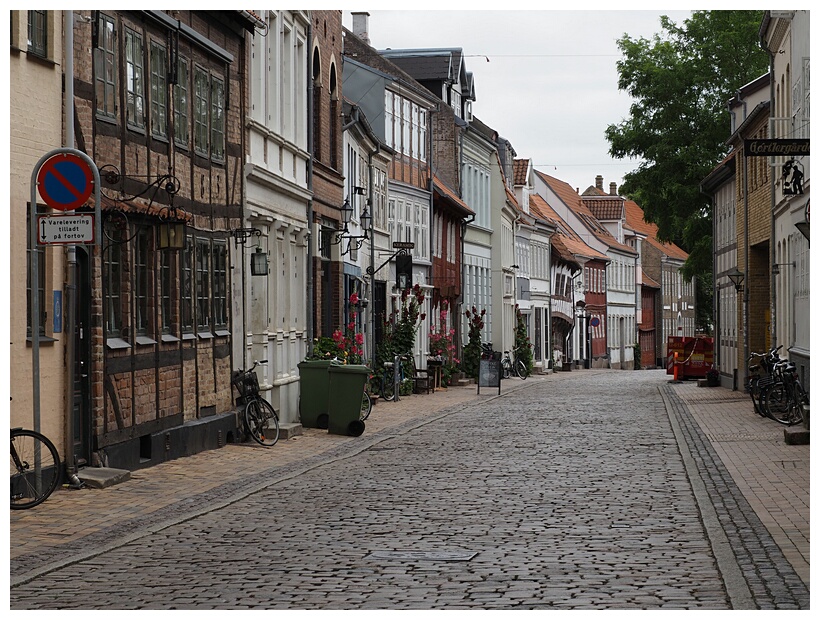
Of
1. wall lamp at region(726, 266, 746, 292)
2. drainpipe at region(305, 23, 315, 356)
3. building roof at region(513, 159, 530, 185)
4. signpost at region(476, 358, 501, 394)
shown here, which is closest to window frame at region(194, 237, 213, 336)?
drainpipe at region(305, 23, 315, 356)

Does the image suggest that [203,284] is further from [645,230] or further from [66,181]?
[645,230]

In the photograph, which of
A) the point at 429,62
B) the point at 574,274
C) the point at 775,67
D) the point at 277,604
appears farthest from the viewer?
the point at 574,274

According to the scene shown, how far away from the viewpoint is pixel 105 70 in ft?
51.0

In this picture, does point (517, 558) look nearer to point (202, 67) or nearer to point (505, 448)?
point (505, 448)

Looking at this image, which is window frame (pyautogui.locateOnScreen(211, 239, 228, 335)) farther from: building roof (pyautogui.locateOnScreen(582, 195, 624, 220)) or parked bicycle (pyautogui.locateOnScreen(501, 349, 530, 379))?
building roof (pyautogui.locateOnScreen(582, 195, 624, 220))

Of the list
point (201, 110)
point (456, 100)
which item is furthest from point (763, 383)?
point (456, 100)

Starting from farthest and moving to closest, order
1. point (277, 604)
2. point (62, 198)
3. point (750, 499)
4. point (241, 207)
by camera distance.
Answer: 1. point (241, 207)
2. point (750, 499)
3. point (62, 198)
4. point (277, 604)

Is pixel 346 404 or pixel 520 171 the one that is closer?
pixel 346 404

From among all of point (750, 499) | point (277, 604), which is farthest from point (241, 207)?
point (277, 604)

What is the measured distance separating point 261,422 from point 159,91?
5077mm

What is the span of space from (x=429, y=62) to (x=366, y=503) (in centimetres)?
3902

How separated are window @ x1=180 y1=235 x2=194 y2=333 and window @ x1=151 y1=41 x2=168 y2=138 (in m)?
1.64

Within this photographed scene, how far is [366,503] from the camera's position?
13.2m

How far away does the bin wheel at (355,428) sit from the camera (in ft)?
72.1
